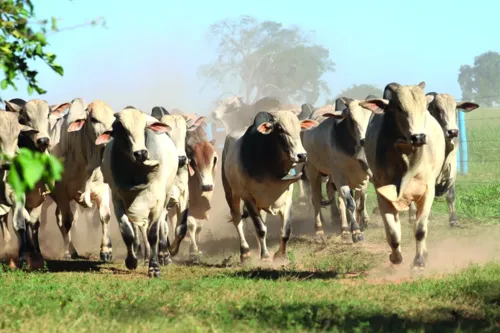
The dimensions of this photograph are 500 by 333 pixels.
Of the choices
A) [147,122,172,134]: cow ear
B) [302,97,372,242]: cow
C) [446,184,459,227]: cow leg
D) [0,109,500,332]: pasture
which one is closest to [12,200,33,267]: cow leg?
[0,109,500,332]: pasture

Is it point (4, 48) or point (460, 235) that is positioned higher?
point (4, 48)

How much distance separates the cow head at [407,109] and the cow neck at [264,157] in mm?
1875

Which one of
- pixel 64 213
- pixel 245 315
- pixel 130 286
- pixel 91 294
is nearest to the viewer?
pixel 245 315

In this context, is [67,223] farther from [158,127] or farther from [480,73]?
[480,73]

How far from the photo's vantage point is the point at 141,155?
10.9 meters

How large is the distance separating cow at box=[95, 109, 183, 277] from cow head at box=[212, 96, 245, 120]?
11581 mm

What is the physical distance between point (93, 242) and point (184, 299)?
862cm

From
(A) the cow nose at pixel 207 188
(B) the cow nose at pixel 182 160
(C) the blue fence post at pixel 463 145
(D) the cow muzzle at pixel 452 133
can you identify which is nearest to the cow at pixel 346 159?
(D) the cow muzzle at pixel 452 133

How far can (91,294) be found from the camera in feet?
28.8

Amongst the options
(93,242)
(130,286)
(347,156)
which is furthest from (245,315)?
(93,242)

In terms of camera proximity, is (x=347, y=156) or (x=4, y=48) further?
(x=347, y=156)

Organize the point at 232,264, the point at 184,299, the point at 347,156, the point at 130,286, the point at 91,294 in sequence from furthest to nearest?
1. the point at 347,156
2. the point at 232,264
3. the point at 130,286
4. the point at 91,294
5. the point at 184,299

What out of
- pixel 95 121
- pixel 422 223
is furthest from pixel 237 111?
pixel 422 223

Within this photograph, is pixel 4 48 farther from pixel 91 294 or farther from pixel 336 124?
pixel 336 124
